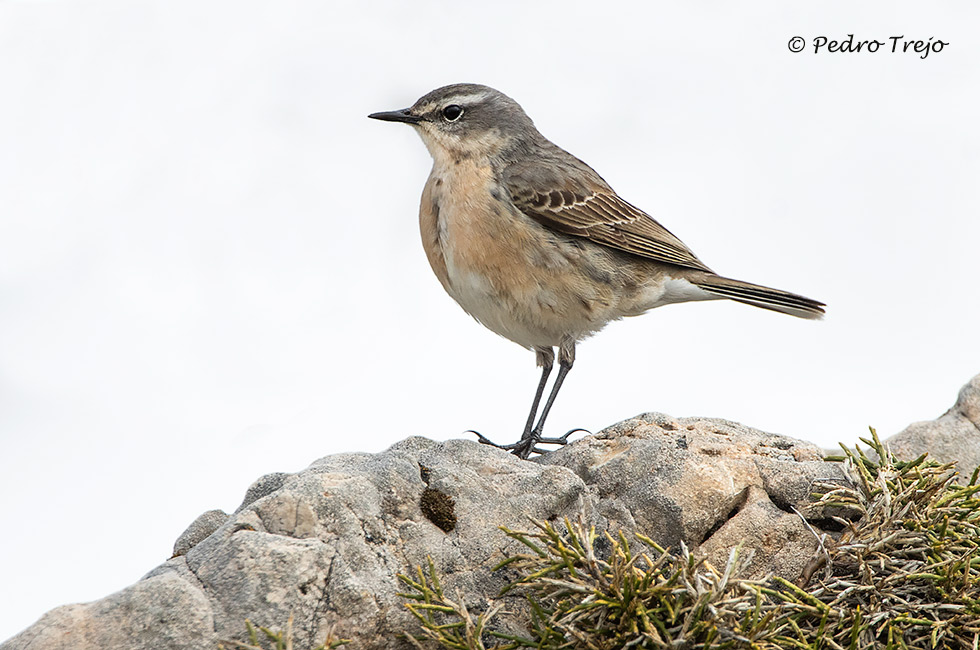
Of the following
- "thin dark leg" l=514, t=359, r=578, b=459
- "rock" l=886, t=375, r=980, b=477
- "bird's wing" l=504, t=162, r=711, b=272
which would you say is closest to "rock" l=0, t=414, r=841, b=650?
"thin dark leg" l=514, t=359, r=578, b=459

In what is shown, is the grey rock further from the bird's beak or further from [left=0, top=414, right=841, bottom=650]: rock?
the bird's beak

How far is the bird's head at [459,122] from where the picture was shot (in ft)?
23.9

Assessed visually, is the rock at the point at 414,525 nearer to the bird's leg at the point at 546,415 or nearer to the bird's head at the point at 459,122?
the bird's leg at the point at 546,415

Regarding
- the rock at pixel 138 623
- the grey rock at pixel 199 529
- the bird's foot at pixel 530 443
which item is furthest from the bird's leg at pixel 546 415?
the rock at pixel 138 623

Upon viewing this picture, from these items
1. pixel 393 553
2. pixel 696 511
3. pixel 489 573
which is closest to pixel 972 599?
pixel 696 511

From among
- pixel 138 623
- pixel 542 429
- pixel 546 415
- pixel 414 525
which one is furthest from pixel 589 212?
pixel 138 623

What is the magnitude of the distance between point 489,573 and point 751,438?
2023mm

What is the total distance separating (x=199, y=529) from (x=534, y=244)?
3.18m

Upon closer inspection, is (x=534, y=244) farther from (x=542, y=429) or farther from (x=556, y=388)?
(x=542, y=429)

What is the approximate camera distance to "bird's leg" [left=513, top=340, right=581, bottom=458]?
627cm

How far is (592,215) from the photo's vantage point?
7.21m

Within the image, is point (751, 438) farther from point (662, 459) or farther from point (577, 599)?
point (577, 599)

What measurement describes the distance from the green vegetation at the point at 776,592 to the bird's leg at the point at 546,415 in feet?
6.81

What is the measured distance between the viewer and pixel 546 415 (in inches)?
271
